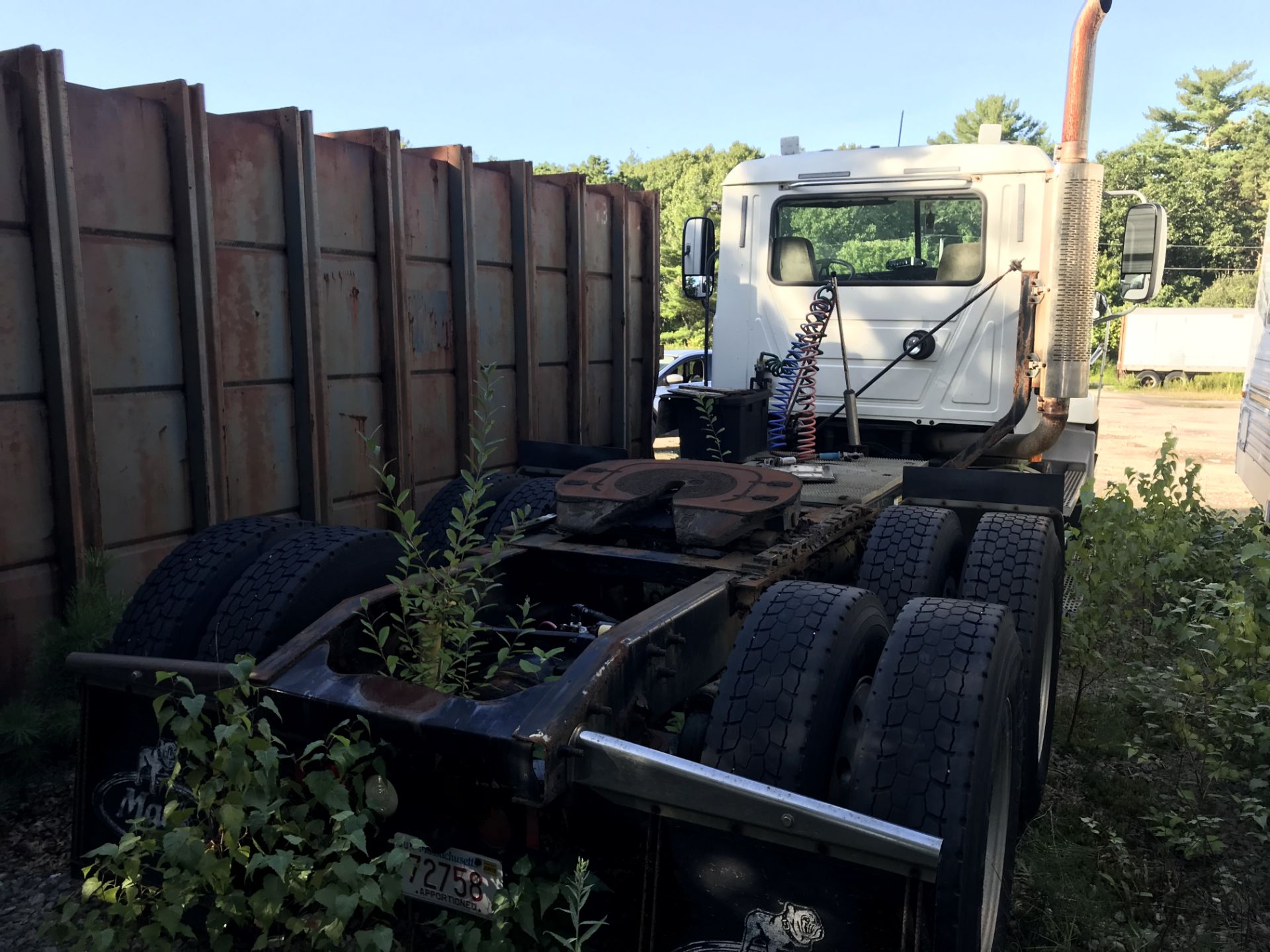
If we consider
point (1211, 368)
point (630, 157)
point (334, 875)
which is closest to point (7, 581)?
point (334, 875)

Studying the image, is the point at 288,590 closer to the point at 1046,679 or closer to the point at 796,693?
the point at 796,693

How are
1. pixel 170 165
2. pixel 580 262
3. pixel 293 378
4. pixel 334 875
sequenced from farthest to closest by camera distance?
1. pixel 580 262
2. pixel 293 378
3. pixel 170 165
4. pixel 334 875

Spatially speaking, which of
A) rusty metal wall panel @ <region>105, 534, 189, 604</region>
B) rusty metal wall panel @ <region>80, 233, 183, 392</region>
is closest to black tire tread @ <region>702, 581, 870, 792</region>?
rusty metal wall panel @ <region>105, 534, 189, 604</region>

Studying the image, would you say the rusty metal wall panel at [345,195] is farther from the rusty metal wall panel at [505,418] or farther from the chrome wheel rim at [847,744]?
the chrome wheel rim at [847,744]

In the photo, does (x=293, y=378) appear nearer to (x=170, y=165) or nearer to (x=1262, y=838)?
(x=170, y=165)

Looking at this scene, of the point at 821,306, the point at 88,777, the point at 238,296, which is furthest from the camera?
the point at 821,306

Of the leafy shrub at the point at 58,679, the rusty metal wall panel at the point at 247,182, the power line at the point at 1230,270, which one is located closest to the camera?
the leafy shrub at the point at 58,679

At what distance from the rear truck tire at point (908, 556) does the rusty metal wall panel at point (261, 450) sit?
293cm

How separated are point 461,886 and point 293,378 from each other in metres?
3.40

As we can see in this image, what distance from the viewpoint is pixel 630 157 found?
6775cm

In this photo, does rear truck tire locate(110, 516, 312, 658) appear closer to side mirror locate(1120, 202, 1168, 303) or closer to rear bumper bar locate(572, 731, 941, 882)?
rear bumper bar locate(572, 731, 941, 882)

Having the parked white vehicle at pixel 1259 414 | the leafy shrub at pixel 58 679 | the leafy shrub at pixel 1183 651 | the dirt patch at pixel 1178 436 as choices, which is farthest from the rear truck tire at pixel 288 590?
the dirt patch at pixel 1178 436

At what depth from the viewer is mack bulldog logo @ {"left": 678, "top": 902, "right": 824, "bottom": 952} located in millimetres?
2129

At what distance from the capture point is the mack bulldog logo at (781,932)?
6.98ft
